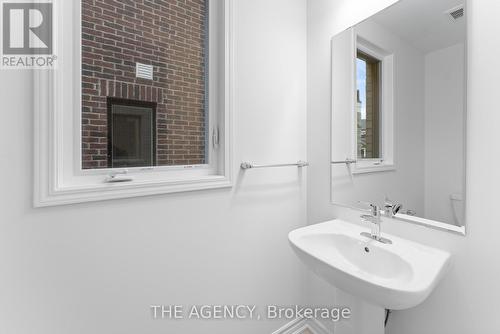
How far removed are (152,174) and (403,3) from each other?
4.83ft

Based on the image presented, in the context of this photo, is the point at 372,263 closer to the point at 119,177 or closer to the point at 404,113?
the point at 404,113

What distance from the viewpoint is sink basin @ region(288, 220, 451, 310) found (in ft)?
2.68

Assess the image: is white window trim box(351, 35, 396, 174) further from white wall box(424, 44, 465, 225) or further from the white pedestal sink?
the white pedestal sink

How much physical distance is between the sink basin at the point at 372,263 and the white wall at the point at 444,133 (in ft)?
0.68

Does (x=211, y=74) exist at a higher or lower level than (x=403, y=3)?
lower

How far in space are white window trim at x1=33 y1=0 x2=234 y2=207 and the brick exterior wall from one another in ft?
0.12

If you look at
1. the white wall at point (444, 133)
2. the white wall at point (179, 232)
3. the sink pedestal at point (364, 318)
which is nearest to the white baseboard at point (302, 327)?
the white wall at point (179, 232)

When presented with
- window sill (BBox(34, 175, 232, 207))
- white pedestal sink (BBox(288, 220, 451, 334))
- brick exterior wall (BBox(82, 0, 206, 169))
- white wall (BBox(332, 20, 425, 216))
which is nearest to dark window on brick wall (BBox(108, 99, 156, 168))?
brick exterior wall (BBox(82, 0, 206, 169))

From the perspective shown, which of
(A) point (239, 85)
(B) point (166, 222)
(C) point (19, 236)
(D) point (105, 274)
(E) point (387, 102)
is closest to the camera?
(C) point (19, 236)

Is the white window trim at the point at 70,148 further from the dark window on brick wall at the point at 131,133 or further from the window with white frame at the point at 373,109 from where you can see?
the window with white frame at the point at 373,109

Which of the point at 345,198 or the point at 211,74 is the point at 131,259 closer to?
the point at 211,74

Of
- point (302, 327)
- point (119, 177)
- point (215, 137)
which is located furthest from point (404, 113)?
point (302, 327)

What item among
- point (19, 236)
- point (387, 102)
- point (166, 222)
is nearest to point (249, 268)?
point (166, 222)

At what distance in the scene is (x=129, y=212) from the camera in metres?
1.08
